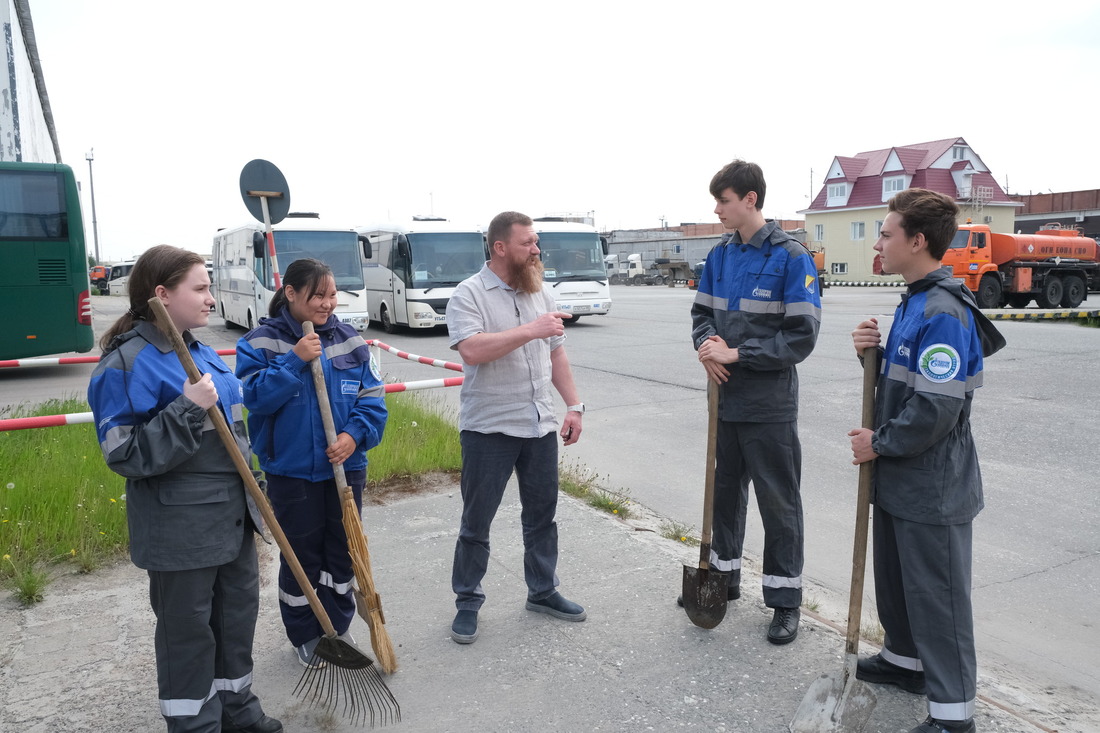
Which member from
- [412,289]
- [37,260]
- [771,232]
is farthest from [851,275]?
[771,232]

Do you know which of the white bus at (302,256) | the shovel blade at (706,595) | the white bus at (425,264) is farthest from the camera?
the white bus at (425,264)

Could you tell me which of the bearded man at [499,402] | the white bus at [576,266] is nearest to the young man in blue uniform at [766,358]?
the bearded man at [499,402]

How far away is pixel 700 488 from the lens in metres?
6.31

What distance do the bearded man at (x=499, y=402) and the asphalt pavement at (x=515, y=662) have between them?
0.80 ft

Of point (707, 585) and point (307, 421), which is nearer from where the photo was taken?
point (307, 421)

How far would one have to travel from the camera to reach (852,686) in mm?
2883

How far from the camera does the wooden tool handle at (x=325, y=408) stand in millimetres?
3151

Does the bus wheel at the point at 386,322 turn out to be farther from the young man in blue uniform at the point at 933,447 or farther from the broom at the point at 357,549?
the young man in blue uniform at the point at 933,447

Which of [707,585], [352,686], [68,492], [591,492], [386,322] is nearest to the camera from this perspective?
[352,686]

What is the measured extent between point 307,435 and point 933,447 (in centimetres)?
231

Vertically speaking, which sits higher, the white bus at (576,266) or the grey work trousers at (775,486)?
the white bus at (576,266)

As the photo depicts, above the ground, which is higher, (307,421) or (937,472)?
(307,421)

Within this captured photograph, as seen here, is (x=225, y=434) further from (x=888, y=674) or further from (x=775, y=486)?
(x=888, y=674)

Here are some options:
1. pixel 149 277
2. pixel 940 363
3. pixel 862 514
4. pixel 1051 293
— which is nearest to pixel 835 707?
Result: pixel 862 514
